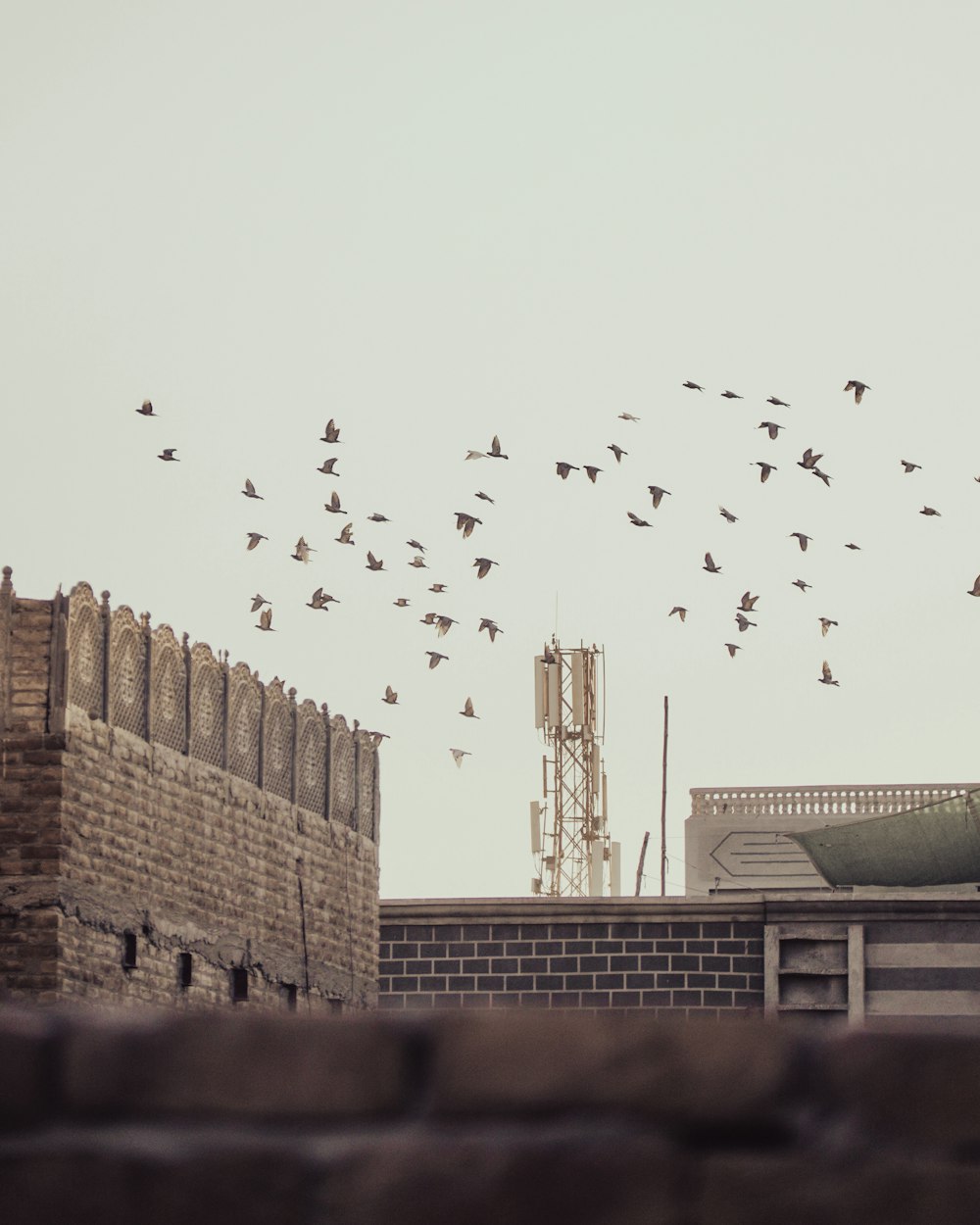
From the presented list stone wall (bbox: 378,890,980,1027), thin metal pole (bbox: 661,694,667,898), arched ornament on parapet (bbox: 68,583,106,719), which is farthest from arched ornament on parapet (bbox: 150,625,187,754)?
thin metal pole (bbox: 661,694,667,898)

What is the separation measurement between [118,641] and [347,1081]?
27.0 m

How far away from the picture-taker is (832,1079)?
8.54 feet

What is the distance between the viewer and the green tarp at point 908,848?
38625 mm

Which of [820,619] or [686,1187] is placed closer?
[686,1187]

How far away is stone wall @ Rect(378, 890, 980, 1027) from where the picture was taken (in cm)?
3428

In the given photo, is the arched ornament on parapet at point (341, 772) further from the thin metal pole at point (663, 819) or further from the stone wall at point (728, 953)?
the thin metal pole at point (663, 819)

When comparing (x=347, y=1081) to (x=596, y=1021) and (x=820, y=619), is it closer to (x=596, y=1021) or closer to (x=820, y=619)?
(x=596, y=1021)

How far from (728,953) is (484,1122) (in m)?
32.3

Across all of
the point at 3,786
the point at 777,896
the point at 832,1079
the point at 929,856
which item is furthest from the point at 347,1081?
the point at 929,856

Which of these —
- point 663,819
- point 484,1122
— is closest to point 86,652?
point 484,1122

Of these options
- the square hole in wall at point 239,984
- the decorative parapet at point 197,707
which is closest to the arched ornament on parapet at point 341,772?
the decorative parapet at point 197,707

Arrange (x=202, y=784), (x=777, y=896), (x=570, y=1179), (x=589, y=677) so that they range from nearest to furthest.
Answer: (x=570, y=1179)
(x=202, y=784)
(x=777, y=896)
(x=589, y=677)

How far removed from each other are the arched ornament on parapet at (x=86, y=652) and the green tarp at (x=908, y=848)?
1498cm

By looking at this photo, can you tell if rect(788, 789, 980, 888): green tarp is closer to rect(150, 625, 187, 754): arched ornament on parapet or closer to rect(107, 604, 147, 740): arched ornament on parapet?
rect(150, 625, 187, 754): arched ornament on parapet
